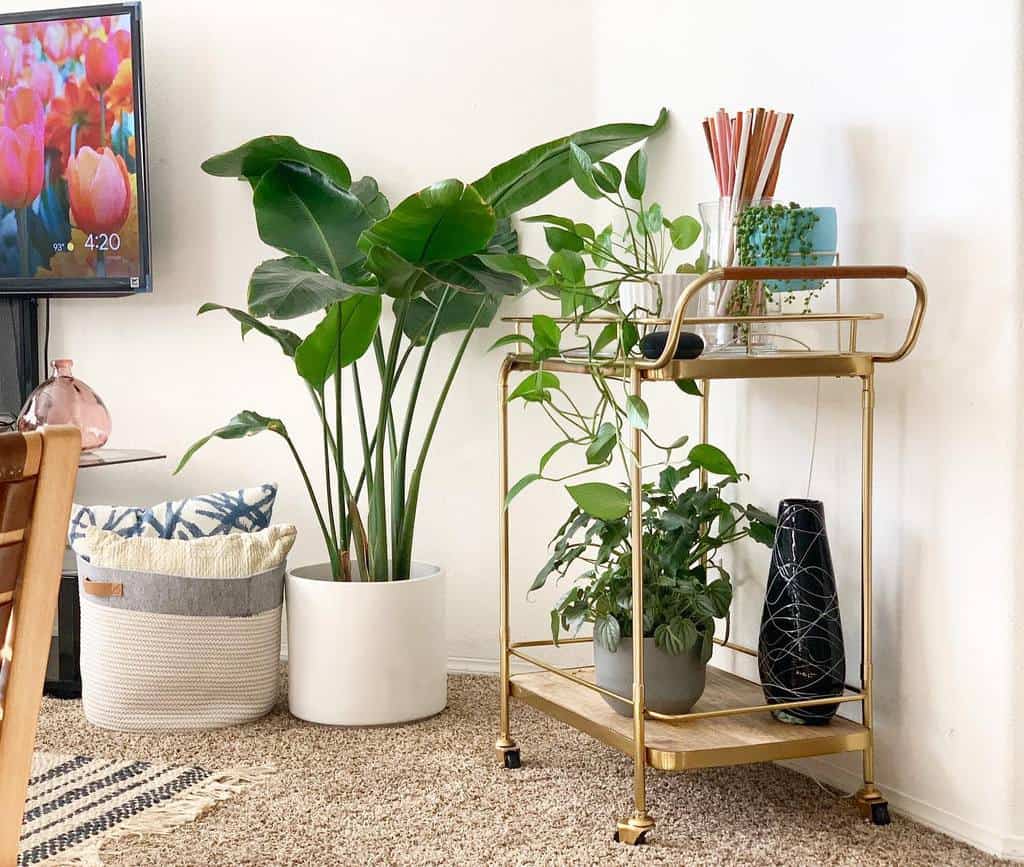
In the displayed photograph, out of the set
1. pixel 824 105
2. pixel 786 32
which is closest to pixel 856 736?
pixel 824 105

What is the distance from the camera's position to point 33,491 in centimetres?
91

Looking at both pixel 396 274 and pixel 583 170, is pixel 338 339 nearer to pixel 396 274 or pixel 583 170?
pixel 396 274

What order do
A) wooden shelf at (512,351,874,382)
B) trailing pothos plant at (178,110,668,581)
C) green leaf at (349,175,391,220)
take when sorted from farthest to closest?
1. green leaf at (349,175,391,220)
2. trailing pothos plant at (178,110,668,581)
3. wooden shelf at (512,351,874,382)

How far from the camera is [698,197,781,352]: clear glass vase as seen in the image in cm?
208

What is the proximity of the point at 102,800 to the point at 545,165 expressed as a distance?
152 cm

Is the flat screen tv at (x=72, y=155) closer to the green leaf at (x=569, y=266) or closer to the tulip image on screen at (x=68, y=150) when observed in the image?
the tulip image on screen at (x=68, y=150)

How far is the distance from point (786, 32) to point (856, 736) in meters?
1.25

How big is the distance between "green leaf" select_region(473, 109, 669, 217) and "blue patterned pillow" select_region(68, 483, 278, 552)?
2.90 ft

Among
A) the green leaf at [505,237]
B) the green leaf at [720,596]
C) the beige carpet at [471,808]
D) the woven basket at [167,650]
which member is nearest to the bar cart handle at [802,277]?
the green leaf at [720,596]

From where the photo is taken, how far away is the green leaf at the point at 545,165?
104 inches

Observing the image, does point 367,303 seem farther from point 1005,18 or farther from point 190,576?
point 1005,18

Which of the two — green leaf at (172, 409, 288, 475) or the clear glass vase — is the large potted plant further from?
the clear glass vase

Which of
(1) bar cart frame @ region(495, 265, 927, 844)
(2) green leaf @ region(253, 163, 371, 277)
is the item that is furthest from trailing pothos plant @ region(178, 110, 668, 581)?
(1) bar cart frame @ region(495, 265, 927, 844)

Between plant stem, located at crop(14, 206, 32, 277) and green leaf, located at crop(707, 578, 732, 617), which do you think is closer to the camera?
green leaf, located at crop(707, 578, 732, 617)
